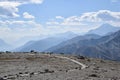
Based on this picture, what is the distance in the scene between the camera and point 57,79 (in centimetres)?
4766

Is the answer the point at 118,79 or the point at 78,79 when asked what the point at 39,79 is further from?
the point at 118,79

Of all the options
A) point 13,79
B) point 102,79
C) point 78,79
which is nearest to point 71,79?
point 78,79

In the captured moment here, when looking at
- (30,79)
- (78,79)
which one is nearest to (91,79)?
(78,79)

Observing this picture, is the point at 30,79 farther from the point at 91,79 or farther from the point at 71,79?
the point at 91,79

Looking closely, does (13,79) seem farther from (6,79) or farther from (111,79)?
(111,79)

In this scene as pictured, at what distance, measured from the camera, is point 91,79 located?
46969 millimetres

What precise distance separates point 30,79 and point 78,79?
7.40 meters

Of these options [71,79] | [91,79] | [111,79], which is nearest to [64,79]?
[71,79]

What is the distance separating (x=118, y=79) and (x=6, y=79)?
17.6m

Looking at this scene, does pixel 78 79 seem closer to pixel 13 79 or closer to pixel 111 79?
pixel 111 79

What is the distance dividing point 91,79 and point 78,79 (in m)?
1.97

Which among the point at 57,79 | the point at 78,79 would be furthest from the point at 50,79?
the point at 78,79

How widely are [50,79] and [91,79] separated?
6.25 metres

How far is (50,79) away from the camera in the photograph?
155ft
